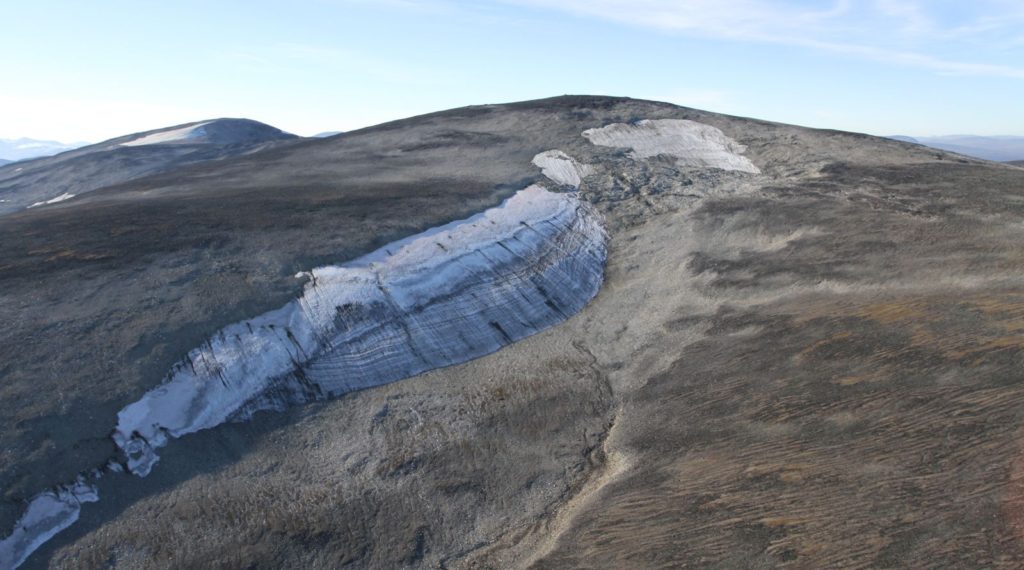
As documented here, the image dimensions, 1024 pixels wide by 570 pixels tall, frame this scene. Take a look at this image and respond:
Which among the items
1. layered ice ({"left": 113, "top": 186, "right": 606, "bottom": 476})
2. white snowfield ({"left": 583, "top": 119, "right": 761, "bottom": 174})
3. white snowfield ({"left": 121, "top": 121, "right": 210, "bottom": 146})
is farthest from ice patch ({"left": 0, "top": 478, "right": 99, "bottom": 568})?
white snowfield ({"left": 121, "top": 121, "right": 210, "bottom": 146})

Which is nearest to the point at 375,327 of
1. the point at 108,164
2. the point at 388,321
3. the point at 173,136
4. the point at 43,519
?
the point at 388,321

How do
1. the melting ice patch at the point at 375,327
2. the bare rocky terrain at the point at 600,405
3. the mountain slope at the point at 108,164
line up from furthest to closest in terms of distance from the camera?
the mountain slope at the point at 108,164 < the melting ice patch at the point at 375,327 < the bare rocky terrain at the point at 600,405

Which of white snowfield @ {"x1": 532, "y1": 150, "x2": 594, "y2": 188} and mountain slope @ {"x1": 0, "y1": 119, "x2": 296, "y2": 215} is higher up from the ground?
mountain slope @ {"x1": 0, "y1": 119, "x2": 296, "y2": 215}

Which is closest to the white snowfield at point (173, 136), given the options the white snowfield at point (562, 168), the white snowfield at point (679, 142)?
the white snowfield at point (562, 168)

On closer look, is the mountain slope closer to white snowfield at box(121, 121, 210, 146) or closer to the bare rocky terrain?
white snowfield at box(121, 121, 210, 146)

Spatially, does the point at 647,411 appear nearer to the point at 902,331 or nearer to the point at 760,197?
the point at 902,331

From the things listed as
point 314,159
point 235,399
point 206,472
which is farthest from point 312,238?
point 314,159

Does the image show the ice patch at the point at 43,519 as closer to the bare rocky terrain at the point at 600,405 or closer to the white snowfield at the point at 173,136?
the bare rocky terrain at the point at 600,405

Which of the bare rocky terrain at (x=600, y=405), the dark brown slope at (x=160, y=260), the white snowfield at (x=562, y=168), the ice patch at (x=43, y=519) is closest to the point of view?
the bare rocky terrain at (x=600, y=405)

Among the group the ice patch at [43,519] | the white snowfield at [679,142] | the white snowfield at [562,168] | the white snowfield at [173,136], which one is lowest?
the ice patch at [43,519]
